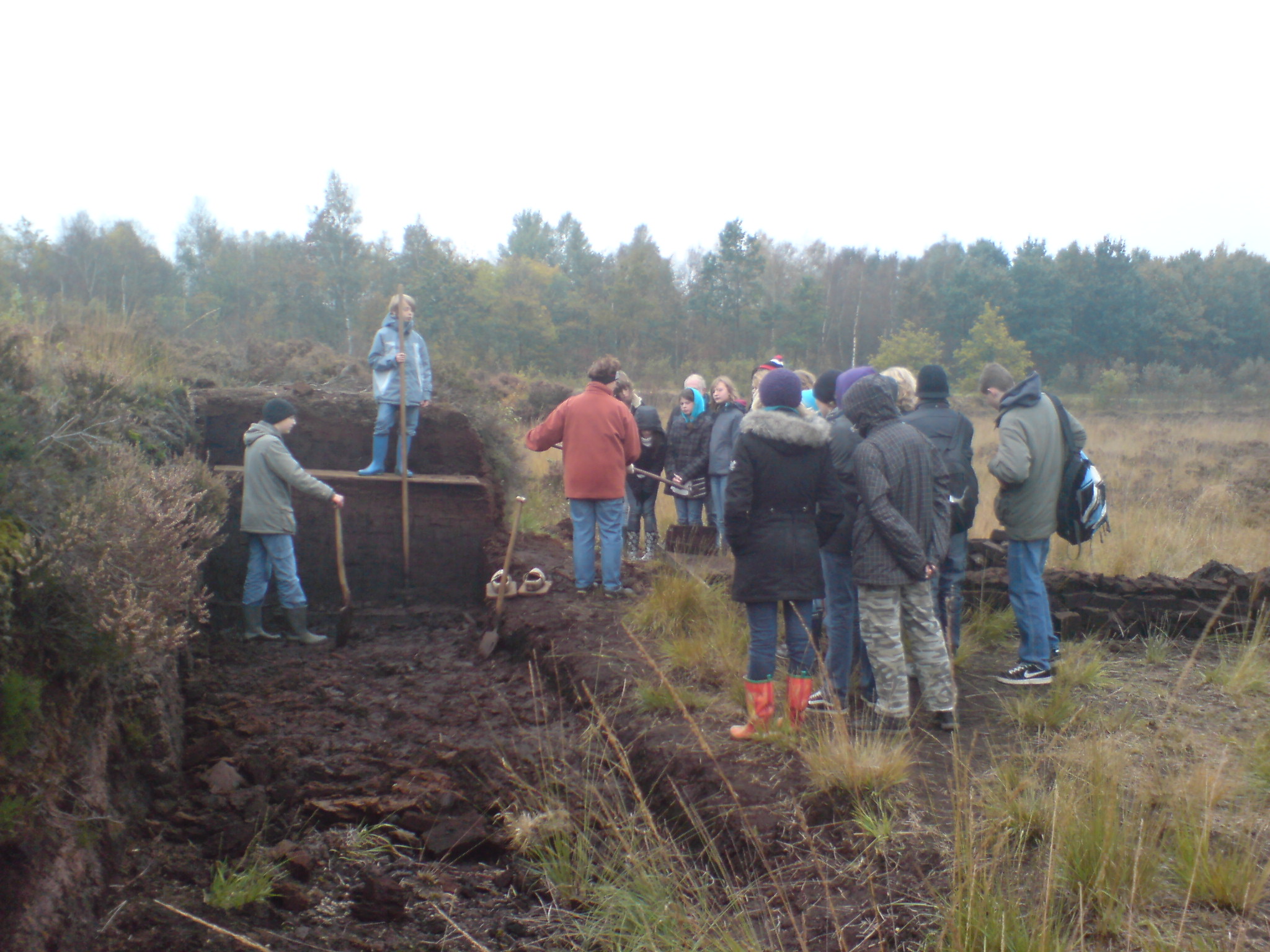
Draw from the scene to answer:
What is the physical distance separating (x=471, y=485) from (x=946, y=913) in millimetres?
7180

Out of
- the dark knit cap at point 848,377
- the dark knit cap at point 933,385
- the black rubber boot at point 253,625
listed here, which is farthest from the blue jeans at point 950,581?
the black rubber boot at point 253,625

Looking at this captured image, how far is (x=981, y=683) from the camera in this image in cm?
534

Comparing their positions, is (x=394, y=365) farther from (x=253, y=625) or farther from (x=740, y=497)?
(x=740, y=497)

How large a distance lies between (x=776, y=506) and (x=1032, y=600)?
2002mm

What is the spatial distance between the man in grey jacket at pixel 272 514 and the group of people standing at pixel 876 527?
414 cm

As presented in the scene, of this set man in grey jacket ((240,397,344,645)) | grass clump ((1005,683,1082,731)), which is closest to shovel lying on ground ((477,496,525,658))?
man in grey jacket ((240,397,344,645))

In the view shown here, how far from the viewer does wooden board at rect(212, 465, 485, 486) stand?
8695mm

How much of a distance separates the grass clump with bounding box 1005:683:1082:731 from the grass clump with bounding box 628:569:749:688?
1538 mm

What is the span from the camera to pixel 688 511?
8961mm

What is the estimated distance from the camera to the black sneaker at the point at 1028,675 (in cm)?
523

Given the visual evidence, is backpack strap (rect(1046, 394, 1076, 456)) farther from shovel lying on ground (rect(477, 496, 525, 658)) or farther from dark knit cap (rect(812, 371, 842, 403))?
shovel lying on ground (rect(477, 496, 525, 658))

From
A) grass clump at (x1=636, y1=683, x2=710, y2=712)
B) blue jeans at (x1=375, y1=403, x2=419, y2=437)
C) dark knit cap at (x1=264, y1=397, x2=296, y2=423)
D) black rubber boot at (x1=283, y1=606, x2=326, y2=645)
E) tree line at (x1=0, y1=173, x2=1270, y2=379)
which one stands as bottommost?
black rubber boot at (x1=283, y1=606, x2=326, y2=645)

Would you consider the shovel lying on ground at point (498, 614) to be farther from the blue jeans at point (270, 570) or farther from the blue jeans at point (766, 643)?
the blue jeans at point (766, 643)

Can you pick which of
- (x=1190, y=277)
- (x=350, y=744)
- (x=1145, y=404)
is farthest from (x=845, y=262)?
(x=350, y=744)
